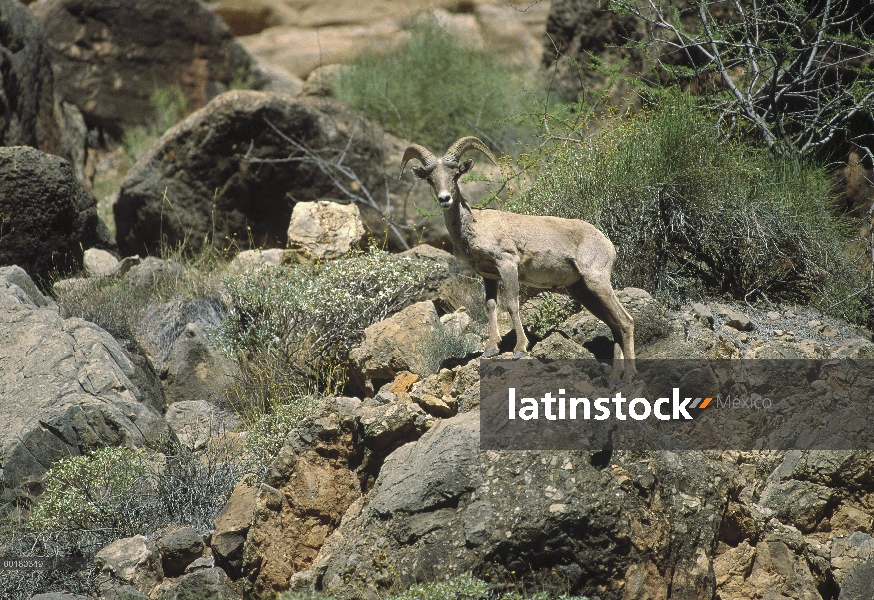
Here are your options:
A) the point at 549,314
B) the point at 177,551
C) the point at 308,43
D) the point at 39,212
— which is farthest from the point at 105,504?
the point at 308,43

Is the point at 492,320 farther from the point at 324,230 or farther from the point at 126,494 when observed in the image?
the point at 324,230

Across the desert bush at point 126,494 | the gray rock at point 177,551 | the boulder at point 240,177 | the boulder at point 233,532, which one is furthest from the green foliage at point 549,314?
the boulder at point 240,177

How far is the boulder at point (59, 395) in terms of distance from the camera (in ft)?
25.7

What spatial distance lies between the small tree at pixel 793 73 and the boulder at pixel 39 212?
725 centimetres

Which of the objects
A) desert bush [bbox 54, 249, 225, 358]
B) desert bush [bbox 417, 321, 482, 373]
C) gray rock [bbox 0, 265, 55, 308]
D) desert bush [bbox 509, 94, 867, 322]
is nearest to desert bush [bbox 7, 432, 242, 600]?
desert bush [bbox 417, 321, 482, 373]

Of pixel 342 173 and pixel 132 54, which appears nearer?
pixel 342 173

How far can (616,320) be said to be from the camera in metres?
7.41

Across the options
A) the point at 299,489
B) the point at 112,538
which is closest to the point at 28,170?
the point at 112,538

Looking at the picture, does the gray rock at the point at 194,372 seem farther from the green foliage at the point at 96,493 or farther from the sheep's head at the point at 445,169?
the sheep's head at the point at 445,169

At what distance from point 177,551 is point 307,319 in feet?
12.3

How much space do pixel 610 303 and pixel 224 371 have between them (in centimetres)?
450

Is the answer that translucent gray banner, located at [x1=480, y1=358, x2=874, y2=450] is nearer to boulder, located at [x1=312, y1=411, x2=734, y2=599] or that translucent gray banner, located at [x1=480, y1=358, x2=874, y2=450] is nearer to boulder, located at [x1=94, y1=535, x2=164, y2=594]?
boulder, located at [x1=312, y1=411, x2=734, y2=599]

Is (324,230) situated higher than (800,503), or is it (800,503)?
(800,503)

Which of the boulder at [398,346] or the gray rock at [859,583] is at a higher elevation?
the gray rock at [859,583]
